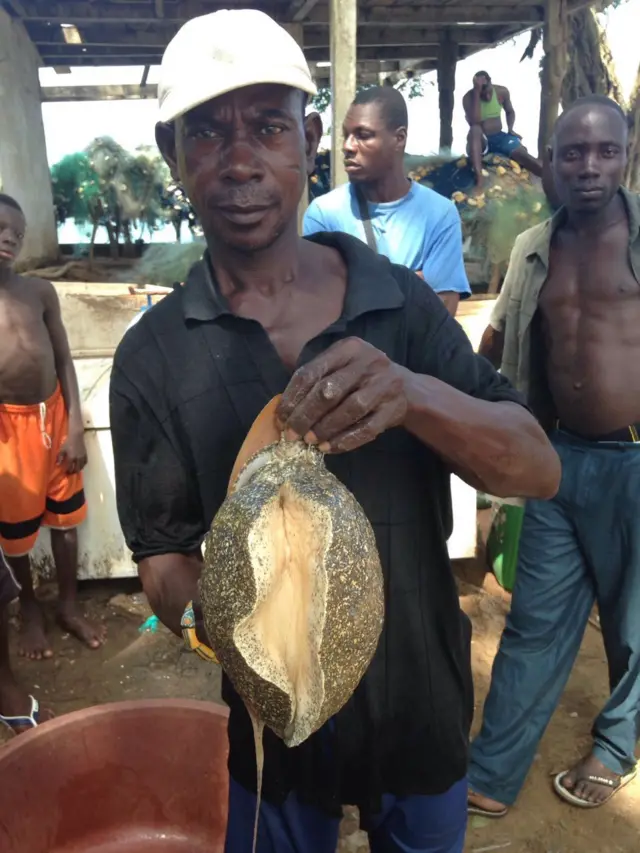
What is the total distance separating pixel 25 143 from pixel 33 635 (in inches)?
308

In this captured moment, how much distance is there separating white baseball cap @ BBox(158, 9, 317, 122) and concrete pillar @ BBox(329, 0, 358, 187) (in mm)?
3484

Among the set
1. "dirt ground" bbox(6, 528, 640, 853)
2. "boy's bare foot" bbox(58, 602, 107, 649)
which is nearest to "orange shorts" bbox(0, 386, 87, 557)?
"boy's bare foot" bbox(58, 602, 107, 649)

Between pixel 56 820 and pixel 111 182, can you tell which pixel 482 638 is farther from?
pixel 111 182

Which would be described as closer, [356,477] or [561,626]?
[356,477]

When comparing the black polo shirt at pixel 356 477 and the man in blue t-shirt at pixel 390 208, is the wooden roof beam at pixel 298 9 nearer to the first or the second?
the man in blue t-shirt at pixel 390 208

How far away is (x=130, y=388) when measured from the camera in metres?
1.31

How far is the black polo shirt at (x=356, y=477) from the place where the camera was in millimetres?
1293

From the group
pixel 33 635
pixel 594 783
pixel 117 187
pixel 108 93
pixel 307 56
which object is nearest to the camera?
pixel 594 783

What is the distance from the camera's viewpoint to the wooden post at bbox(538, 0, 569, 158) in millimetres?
8156

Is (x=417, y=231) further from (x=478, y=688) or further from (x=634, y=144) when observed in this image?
(x=634, y=144)

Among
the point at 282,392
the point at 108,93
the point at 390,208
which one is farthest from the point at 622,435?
the point at 108,93

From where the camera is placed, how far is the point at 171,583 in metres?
1.36

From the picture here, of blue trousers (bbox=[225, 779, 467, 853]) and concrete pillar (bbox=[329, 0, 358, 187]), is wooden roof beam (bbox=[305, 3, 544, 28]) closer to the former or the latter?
concrete pillar (bbox=[329, 0, 358, 187])

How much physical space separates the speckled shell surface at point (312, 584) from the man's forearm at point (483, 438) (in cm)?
18
